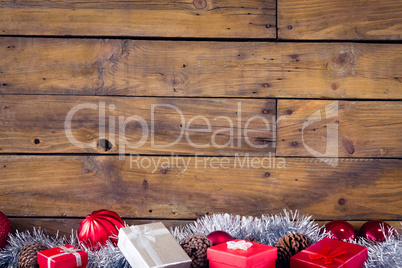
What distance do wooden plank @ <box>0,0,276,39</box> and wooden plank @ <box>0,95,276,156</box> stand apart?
8.5 inches

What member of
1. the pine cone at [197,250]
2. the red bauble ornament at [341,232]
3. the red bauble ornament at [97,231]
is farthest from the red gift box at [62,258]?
the red bauble ornament at [341,232]

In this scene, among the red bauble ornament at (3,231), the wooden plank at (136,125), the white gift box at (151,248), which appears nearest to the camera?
the white gift box at (151,248)

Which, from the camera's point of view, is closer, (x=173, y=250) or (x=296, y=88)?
(x=173, y=250)

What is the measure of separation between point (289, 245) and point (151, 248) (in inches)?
13.9

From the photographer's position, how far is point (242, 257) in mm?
724

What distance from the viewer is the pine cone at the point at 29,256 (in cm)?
82

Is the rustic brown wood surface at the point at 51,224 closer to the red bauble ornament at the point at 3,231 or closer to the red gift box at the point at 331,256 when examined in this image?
the red bauble ornament at the point at 3,231

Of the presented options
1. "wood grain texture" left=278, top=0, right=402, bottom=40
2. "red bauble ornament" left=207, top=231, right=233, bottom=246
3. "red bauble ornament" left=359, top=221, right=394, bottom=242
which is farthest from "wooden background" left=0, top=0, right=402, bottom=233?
"red bauble ornament" left=207, top=231, right=233, bottom=246

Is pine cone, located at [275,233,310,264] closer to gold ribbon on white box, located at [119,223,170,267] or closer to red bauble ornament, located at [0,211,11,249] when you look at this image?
gold ribbon on white box, located at [119,223,170,267]

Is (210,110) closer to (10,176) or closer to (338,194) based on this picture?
(338,194)

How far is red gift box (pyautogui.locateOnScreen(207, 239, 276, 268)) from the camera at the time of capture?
728mm

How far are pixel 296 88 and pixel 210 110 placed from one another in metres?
0.29

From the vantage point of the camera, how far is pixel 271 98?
1124 mm

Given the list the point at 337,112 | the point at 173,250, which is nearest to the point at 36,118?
the point at 173,250
